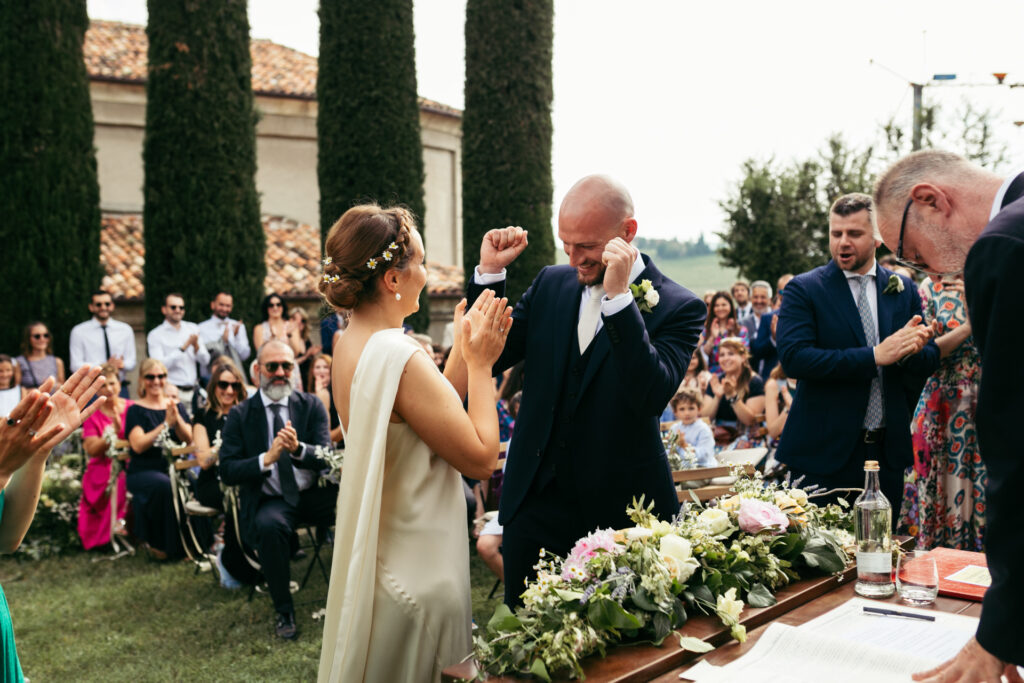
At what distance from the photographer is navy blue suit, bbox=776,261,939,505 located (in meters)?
4.13

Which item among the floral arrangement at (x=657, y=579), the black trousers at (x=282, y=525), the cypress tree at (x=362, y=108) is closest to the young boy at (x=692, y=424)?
the black trousers at (x=282, y=525)

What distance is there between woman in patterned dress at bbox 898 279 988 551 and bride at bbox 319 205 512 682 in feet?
9.68

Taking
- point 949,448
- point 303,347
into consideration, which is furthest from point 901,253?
point 303,347

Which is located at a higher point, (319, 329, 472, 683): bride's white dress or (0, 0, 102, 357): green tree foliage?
(0, 0, 102, 357): green tree foliage

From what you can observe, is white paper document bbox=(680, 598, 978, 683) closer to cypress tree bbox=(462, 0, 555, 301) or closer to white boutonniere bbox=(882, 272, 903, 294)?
white boutonniere bbox=(882, 272, 903, 294)

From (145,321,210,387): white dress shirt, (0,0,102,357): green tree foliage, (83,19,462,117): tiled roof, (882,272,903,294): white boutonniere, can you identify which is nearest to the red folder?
(882,272,903,294): white boutonniere

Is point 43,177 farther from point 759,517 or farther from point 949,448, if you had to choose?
point 759,517

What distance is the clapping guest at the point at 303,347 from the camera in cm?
1092

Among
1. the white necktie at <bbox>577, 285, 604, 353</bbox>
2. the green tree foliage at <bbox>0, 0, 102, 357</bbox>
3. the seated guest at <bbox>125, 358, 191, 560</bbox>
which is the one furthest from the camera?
the green tree foliage at <bbox>0, 0, 102, 357</bbox>

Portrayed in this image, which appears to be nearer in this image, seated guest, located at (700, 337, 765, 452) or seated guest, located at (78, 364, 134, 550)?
seated guest, located at (700, 337, 765, 452)

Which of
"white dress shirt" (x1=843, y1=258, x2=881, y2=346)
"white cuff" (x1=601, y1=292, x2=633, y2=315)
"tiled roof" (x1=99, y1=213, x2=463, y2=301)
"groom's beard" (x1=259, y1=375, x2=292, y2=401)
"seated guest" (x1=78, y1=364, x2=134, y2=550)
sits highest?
"tiled roof" (x1=99, y1=213, x2=463, y2=301)

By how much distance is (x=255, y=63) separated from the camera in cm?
2383

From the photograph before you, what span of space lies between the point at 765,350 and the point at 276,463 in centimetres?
492

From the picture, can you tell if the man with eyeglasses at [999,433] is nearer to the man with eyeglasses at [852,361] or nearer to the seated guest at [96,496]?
the man with eyeglasses at [852,361]
